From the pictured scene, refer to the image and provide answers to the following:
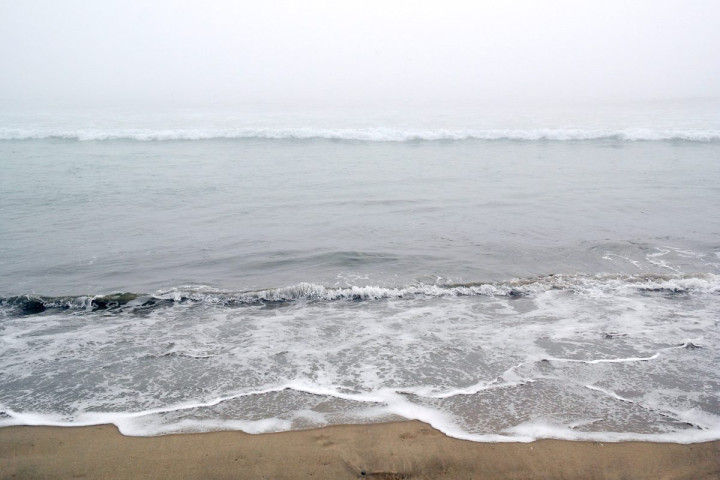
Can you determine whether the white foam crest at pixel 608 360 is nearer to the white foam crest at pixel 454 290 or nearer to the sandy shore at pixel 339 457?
the sandy shore at pixel 339 457

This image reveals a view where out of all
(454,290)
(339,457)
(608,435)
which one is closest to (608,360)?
(608,435)

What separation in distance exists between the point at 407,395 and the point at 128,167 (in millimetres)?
14723

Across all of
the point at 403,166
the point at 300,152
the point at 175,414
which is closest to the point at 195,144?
the point at 300,152

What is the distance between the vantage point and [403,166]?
53.7ft

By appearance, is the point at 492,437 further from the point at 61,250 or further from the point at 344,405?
the point at 61,250

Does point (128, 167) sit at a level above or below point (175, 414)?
above

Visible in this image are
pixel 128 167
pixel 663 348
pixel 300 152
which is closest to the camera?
pixel 663 348

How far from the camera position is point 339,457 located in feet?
11.6

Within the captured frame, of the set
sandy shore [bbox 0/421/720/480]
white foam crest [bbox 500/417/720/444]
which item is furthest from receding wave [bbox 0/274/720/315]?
Result: white foam crest [bbox 500/417/720/444]

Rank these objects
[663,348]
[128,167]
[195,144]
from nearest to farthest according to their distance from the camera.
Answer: [663,348] → [128,167] → [195,144]

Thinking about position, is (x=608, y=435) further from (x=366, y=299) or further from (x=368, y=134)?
(x=368, y=134)

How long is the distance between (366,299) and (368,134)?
57.9ft

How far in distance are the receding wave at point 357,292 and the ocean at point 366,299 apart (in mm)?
27

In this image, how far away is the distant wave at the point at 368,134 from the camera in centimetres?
2216
